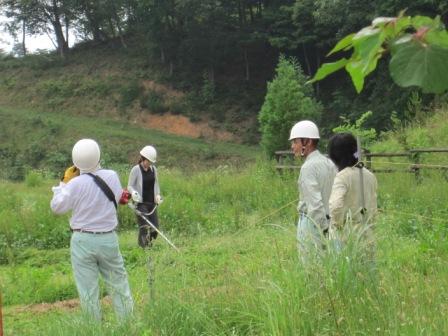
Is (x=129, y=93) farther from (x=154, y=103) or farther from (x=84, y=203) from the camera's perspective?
(x=84, y=203)

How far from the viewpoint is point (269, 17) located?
1777 inches

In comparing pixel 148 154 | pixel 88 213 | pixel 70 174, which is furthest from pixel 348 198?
pixel 148 154

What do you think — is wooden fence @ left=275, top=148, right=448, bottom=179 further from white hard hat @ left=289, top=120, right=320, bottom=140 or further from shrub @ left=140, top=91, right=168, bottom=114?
shrub @ left=140, top=91, right=168, bottom=114

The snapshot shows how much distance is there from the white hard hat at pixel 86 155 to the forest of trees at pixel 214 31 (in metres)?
31.7

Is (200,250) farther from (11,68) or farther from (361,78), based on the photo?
(11,68)

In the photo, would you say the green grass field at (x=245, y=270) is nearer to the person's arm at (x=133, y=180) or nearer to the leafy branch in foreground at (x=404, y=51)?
the person's arm at (x=133, y=180)

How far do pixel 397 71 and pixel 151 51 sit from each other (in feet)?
161

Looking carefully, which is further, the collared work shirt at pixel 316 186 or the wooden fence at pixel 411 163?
the wooden fence at pixel 411 163

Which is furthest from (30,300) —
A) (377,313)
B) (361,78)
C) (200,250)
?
(361,78)

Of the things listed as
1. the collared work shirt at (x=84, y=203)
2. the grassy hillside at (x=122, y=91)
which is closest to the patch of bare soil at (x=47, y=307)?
the collared work shirt at (x=84, y=203)

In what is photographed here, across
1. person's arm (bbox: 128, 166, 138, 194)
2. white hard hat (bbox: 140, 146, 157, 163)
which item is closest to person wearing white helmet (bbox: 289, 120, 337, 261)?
white hard hat (bbox: 140, 146, 157, 163)

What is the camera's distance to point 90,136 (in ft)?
132

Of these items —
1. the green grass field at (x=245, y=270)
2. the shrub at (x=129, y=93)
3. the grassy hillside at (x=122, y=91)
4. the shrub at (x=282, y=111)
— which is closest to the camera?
the green grass field at (x=245, y=270)

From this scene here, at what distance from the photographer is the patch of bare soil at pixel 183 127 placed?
139ft
